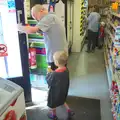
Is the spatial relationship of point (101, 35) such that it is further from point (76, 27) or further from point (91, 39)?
point (76, 27)

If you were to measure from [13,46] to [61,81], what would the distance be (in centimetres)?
98

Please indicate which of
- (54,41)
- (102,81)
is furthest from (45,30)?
(102,81)

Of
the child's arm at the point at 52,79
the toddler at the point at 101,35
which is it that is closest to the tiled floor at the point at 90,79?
the child's arm at the point at 52,79

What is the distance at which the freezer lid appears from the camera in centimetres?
141

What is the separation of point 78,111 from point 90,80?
1.32 metres

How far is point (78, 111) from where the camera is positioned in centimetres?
290

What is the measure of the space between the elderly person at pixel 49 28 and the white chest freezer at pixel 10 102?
1.08 meters

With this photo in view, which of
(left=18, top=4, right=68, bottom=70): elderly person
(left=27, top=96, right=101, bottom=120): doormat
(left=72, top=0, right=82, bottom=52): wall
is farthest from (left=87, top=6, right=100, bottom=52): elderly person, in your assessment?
(left=18, top=4, right=68, bottom=70): elderly person

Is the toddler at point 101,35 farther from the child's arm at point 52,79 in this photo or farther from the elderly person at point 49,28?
the child's arm at point 52,79

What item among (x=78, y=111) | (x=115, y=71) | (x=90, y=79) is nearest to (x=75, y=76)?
(x=90, y=79)

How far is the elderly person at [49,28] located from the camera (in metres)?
2.51

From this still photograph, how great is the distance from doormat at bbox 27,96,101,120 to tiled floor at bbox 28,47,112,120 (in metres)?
0.12

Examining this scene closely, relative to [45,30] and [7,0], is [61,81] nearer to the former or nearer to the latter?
[45,30]

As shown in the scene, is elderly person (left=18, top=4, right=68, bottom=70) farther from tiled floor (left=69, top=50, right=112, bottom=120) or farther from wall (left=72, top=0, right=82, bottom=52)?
wall (left=72, top=0, right=82, bottom=52)
